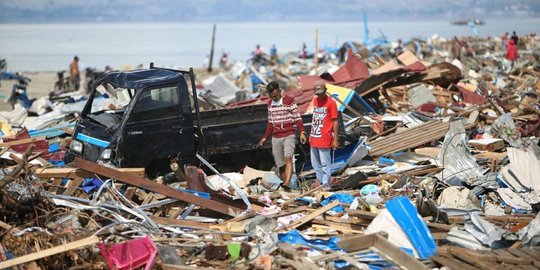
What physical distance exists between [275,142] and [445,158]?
2625 mm

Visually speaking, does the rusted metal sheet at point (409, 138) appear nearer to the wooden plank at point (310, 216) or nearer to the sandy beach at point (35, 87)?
the wooden plank at point (310, 216)

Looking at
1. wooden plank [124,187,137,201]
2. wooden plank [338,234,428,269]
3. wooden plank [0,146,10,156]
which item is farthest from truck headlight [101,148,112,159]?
wooden plank [338,234,428,269]

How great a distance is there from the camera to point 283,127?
10156 mm

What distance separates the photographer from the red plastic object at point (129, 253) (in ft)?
23.4

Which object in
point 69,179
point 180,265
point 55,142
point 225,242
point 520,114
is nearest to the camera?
point 180,265

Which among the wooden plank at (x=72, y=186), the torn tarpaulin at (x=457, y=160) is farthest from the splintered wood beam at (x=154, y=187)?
the torn tarpaulin at (x=457, y=160)

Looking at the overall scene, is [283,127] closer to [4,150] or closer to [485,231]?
[485,231]

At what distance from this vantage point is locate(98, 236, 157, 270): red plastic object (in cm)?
712

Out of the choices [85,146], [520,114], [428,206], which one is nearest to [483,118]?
[520,114]

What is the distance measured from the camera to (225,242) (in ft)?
24.2

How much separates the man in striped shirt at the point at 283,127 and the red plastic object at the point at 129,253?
341cm

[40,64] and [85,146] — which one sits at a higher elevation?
[85,146]

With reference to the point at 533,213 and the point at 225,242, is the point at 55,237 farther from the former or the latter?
the point at 533,213

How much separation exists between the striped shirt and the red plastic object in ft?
11.4
